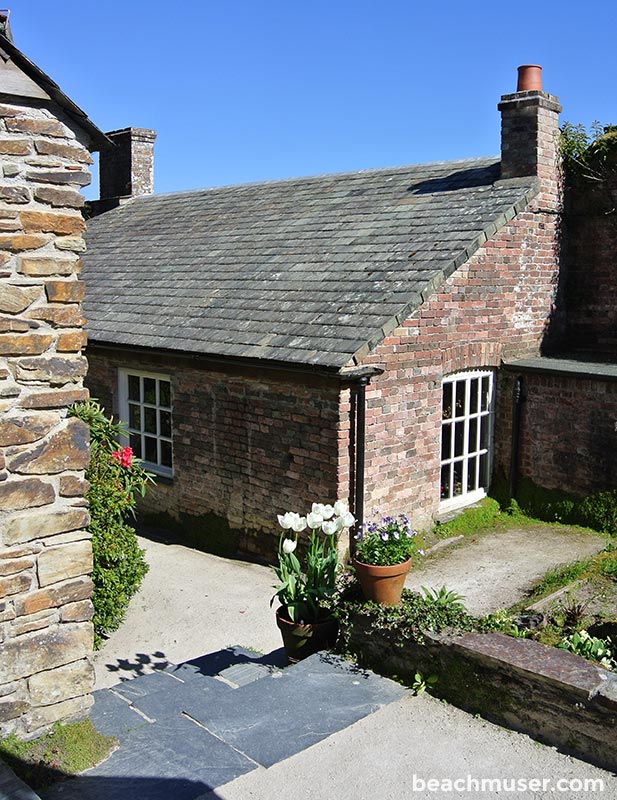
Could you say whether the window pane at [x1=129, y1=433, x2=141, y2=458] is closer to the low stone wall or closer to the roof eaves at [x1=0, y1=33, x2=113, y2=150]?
the low stone wall

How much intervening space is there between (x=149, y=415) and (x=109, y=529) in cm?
514

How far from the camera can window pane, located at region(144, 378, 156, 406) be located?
39.3 ft

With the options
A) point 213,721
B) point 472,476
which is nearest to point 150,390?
point 472,476

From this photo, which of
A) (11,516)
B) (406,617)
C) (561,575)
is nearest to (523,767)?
(406,617)

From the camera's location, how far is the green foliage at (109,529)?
702 centimetres

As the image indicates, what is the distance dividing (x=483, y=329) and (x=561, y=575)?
12.3 feet

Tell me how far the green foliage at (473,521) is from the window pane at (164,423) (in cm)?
431

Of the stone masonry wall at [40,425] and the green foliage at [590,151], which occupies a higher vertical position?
the green foliage at [590,151]

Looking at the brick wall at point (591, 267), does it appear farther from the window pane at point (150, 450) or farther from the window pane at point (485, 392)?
the window pane at point (150, 450)

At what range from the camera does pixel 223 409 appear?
34.6 feet

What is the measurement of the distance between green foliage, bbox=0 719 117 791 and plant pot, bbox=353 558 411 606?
86.1 inches

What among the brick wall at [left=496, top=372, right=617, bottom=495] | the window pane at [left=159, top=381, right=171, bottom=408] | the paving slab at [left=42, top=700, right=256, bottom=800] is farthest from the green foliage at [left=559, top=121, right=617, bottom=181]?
the paving slab at [left=42, top=700, right=256, bottom=800]

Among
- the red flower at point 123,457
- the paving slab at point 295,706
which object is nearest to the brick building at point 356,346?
the red flower at point 123,457

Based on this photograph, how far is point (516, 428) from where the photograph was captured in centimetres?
1128
